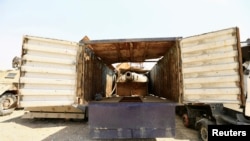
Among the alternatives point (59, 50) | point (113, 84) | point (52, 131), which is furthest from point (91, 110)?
point (113, 84)

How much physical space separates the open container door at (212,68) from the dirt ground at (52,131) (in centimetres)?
183

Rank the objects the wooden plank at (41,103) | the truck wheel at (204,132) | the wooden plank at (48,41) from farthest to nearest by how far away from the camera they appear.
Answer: the truck wheel at (204,132) → the wooden plank at (48,41) → the wooden plank at (41,103)

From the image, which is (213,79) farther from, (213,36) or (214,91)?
(213,36)

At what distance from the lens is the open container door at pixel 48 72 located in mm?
4301

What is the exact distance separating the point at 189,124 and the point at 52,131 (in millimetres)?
5046

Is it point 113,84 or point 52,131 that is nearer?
point 52,131

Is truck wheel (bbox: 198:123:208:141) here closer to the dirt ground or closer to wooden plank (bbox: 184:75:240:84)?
the dirt ground

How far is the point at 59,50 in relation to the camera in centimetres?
461

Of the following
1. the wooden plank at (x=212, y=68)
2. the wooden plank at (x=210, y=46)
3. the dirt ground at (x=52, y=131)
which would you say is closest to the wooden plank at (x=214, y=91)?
the wooden plank at (x=212, y=68)

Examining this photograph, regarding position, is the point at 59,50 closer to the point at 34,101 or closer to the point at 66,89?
the point at 66,89

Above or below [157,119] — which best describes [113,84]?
above

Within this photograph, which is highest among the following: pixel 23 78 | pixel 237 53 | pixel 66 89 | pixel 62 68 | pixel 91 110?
pixel 237 53

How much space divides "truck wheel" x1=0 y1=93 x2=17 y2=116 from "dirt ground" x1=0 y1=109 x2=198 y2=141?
2.24 m

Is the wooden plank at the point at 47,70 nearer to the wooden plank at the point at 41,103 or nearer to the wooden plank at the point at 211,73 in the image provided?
the wooden plank at the point at 41,103
